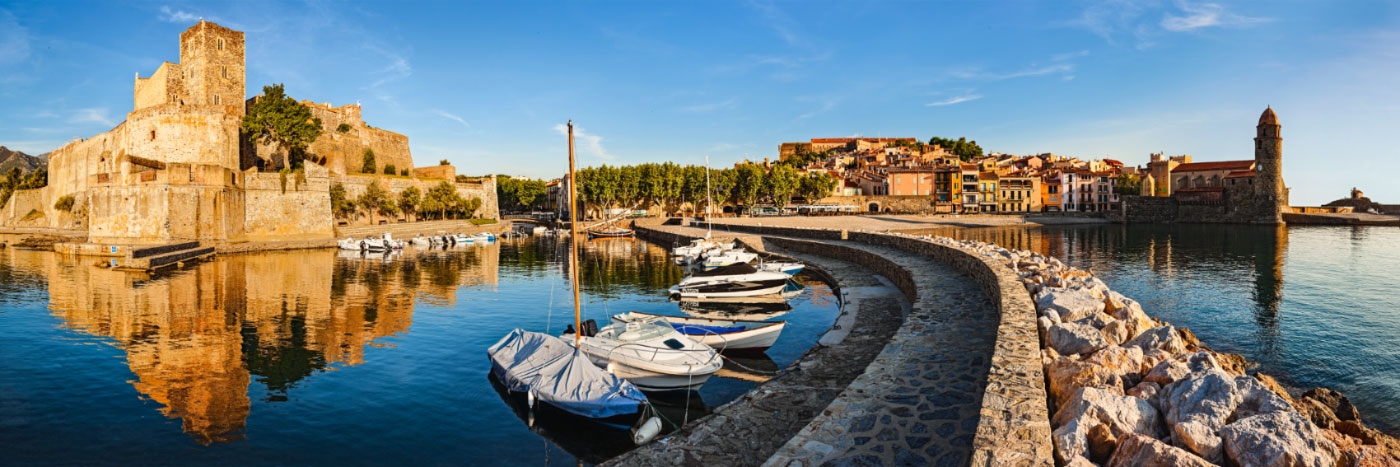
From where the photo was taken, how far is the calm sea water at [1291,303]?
11.8 meters

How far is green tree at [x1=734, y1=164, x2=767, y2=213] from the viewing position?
8238cm

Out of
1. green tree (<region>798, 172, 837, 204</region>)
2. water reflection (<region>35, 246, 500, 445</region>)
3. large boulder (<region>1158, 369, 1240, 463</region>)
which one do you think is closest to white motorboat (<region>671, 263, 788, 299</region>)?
water reflection (<region>35, 246, 500, 445</region>)

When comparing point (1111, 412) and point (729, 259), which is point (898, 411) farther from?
point (729, 259)

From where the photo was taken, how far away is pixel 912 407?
677cm

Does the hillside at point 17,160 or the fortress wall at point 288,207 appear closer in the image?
the fortress wall at point 288,207

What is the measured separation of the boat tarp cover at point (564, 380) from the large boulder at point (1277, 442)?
21.3ft

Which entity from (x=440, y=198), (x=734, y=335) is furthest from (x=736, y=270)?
(x=440, y=198)

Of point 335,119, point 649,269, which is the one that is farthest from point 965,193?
point 335,119

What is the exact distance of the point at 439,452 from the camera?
8820mm

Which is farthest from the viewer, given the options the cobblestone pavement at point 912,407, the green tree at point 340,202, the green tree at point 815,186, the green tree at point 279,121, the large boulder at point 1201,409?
the green tree at point 815,186

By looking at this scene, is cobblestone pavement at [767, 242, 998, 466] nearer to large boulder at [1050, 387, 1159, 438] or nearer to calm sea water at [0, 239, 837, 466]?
large boulder at [1050, 387, 1159, 438]

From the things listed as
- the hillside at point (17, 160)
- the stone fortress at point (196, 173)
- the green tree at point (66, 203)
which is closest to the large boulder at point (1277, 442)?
the stone fortress at point (196, 173)

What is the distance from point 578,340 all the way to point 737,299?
9939 mm

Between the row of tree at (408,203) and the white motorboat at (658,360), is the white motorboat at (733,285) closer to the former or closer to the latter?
the white motorboat at (658,360)
